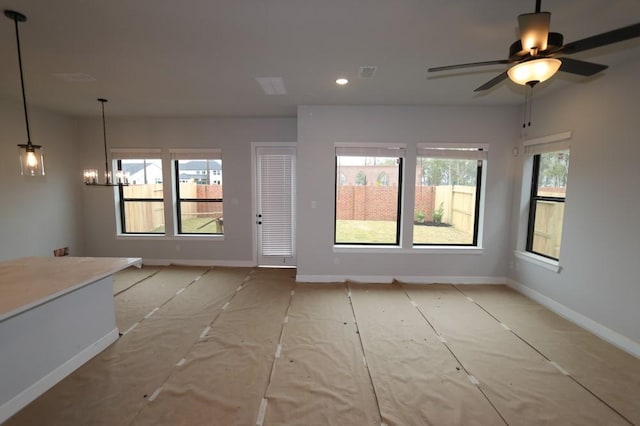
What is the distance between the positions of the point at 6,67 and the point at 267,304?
3.90m

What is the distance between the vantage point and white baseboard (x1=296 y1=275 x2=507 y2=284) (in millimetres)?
4766

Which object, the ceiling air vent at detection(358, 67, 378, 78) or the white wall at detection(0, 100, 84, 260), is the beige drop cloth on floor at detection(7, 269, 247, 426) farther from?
the ceiling air vent at detection(358, 67, 378, 78)

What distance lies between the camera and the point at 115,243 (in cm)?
565

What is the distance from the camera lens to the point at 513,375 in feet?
8.25

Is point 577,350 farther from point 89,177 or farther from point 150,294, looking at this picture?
point 89,177

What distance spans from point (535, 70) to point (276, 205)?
14.3 ft

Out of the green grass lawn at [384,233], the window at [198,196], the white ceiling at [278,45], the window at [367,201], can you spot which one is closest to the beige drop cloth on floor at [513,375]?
the green grass lawn at [384,233]

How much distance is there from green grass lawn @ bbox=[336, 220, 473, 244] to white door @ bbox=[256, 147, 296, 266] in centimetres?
108

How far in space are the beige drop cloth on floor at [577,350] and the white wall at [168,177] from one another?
4.14 metres

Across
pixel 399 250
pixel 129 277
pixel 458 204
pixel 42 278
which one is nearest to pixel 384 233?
pixel 399 250

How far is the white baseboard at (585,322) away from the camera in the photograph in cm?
288

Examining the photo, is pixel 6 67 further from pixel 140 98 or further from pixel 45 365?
pixel 45 365

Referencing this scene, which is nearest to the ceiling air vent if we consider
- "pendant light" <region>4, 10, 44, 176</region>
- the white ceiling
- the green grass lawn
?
the white ceiling

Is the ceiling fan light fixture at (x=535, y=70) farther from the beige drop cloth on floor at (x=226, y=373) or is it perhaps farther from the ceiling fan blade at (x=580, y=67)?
the beige drop cloth on floor at (x=226, y=373)
